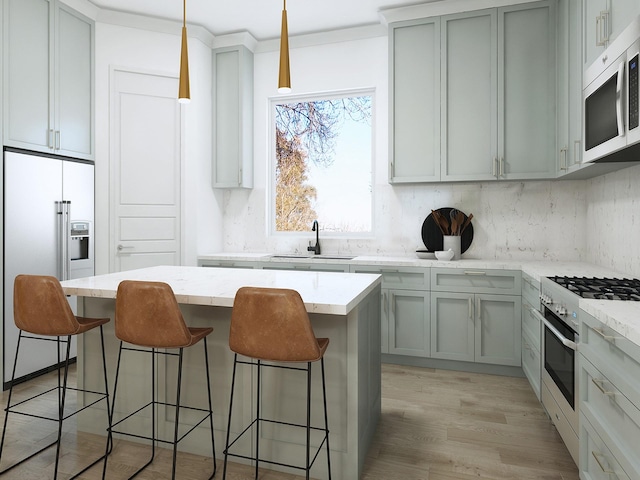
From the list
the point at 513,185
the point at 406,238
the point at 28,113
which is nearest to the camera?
the point at 28,113

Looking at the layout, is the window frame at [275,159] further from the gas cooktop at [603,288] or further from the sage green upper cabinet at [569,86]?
the gas cooktop at [603,288]

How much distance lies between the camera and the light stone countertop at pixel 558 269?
57.8 inches

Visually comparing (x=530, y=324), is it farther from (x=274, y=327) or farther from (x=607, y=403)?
(x=274, y=327)

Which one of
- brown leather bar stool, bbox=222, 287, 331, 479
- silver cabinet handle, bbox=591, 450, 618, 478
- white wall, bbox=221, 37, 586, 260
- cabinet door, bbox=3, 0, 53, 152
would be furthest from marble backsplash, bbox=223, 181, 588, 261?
brown leather bar stool, bbox=222, 287, 331, 479

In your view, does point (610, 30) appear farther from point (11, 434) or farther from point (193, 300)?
point (11, 434)

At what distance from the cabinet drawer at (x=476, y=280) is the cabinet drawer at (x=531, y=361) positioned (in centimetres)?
38

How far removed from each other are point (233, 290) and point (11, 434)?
1.69 meters

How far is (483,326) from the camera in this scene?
11.4 ft

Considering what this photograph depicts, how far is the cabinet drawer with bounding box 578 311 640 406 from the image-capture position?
1351mm

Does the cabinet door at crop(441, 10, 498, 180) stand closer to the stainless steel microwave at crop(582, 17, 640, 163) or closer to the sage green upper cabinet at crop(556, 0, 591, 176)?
the sage green upper cabinet at crop(556, 0, 591, 176)

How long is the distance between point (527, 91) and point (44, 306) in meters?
3.74

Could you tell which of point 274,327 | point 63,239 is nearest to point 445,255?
point 274,327

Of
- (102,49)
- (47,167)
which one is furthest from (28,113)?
(102,49)

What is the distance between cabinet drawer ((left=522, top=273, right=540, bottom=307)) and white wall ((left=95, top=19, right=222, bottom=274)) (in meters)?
3.00
